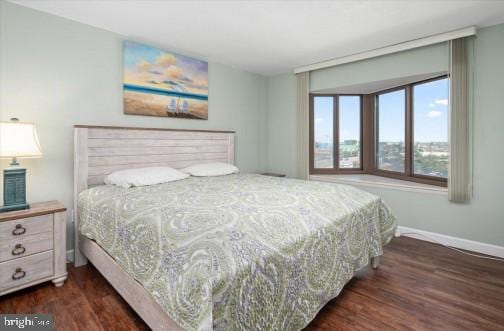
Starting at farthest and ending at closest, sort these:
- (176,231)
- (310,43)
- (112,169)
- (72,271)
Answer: (310,43)
(112,169)
(72,271)
(176,231)

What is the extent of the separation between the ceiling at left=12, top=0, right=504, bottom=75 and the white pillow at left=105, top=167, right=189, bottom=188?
4.73 feet

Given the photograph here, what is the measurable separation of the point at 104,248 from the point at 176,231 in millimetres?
956

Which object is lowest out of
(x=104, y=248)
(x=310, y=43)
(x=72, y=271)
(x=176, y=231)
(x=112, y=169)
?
(x=72, y=271)

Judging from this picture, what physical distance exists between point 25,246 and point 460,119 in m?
4.05

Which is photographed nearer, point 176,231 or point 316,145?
point 176,231

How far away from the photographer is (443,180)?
2.98m

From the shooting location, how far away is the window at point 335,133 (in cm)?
406

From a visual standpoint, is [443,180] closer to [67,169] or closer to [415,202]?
[415,202]

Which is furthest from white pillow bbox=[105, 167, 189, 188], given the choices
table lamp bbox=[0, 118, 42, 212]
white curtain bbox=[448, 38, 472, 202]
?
white curtain bbox=[448, 38, 472, 202]

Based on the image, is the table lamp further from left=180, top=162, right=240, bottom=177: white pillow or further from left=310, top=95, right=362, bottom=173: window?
left=310, top=95, right=362, bottom=173: window

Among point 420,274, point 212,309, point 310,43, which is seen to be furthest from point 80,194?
point 420,274

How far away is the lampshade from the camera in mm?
1817

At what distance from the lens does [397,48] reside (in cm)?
290

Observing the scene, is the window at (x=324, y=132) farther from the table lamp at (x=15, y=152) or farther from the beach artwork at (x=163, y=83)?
the table lamp at (x=15, y=152)
